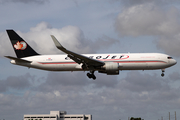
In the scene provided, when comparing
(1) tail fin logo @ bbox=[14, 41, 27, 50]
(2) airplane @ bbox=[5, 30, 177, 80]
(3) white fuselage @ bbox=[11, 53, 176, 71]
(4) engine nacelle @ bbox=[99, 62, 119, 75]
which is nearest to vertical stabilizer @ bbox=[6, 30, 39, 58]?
(1) tail fin logo @ bbox=[14, 41, 27, 50]

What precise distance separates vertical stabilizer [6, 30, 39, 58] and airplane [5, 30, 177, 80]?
1260 mm

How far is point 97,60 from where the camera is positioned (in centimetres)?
5153

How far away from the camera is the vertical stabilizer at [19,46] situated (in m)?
57.8

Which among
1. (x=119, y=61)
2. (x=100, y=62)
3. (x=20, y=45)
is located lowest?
(x=100, y=62)

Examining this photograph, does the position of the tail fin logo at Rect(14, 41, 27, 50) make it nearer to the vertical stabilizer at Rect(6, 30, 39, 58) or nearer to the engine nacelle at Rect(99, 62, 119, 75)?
the vertical stabilizer at Rect(6, 30, 39, 58)

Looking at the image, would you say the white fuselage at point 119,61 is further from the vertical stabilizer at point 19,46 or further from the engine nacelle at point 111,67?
the vertical stabilizer at point 19,46

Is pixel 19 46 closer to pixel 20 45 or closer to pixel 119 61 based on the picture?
pixel 20 45

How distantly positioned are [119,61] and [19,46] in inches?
814

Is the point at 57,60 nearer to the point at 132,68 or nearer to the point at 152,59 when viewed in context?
the point at 132,68

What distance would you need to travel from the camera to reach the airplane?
52.1m

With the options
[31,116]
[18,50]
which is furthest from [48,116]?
[18,50]

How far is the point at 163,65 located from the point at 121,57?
7.87m

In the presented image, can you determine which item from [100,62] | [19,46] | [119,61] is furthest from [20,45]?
[119,61]

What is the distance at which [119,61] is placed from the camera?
5275 centimetres
